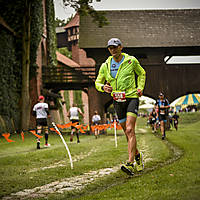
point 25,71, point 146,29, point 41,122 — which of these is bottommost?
point 41,122

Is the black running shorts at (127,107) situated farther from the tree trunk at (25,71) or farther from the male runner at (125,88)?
the tree trunk at (25,71)

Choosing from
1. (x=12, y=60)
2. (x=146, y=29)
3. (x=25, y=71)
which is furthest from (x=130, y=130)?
(x=146, y=29)

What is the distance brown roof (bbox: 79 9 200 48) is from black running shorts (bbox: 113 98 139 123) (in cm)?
2037

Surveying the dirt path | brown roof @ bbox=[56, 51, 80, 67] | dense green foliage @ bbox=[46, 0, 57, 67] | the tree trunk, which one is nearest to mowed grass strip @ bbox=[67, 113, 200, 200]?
the dirt path

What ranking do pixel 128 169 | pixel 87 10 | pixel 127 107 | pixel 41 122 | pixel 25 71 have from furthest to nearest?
pixel 25 71, pixel 87 10, pixel 41 122, pixel 127 107, pixel 128 169

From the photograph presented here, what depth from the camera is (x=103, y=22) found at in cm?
1246

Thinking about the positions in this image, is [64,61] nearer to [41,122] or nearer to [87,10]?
[87,10]

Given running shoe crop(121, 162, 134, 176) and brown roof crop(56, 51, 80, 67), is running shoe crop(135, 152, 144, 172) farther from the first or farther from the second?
brown roof crop(56, 51, 80, 67)

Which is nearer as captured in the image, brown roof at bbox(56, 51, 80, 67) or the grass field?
the grass field

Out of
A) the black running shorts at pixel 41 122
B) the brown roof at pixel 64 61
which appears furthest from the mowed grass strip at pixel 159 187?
the brown roof at pixel 64 61

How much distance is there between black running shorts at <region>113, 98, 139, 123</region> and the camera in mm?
5387

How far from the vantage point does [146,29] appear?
28.4 metres

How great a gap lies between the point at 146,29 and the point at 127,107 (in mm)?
24055

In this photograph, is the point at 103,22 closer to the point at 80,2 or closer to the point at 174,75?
the point at 80,2
